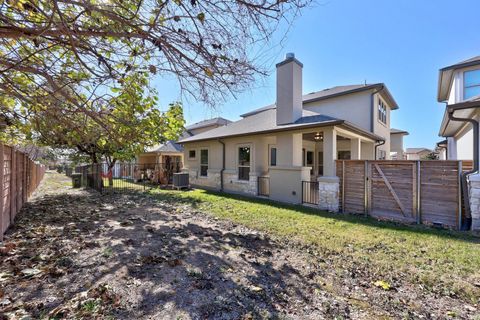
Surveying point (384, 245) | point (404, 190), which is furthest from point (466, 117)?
point (384, 245)

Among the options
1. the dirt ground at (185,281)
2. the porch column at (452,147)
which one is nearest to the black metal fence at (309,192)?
the dirt ground at (185,281)

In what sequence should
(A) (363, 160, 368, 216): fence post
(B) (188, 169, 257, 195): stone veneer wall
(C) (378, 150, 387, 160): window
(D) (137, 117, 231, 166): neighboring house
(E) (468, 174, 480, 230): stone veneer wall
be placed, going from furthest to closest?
(D) (137, 117, 231, 166): neighboring house, (C) (378, 150, 387, 160): window, (B) (188, 169, 257, 195): stone veneer wall, (A) (363, 160, 368, 216): fence post, (E) (468, 174, 480, 230): stone veneer wall

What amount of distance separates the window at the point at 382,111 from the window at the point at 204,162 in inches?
443

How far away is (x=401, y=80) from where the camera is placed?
15281 millimetres

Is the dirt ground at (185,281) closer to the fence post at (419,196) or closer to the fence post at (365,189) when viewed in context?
the fence post at (365,189)

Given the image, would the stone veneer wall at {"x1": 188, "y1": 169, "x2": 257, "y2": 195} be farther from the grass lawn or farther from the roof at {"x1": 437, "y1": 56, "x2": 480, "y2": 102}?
the roof at {"x1": 437, "y1": 56, "x2": 480, "y2": 102}

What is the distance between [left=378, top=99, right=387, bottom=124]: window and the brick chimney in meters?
6.65

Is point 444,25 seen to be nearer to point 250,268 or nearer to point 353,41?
point 353,41

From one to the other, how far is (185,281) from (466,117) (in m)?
11.2

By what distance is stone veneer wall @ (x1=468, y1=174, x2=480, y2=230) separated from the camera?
19.2 feet

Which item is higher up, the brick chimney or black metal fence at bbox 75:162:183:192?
the brick chimney

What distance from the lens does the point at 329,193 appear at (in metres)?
8.38

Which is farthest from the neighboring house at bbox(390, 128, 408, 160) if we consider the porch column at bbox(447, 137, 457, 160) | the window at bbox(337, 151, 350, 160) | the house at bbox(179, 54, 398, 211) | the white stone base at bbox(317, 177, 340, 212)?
the white stone base at bbox(317, 177, 340, 212)

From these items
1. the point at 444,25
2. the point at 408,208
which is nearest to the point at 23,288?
the point at 408,208
